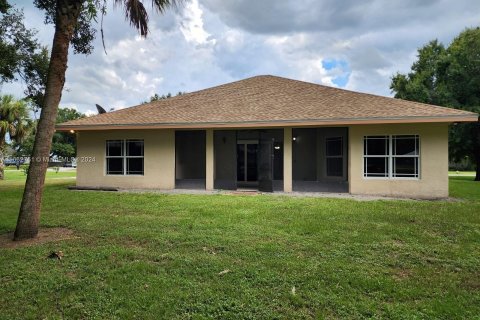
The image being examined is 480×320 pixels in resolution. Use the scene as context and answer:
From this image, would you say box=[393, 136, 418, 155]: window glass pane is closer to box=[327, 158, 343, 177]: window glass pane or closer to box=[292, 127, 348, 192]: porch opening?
box=[292, 127, 348, 192]: porch opening

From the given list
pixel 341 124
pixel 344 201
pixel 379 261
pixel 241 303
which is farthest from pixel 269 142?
pixel 241 303

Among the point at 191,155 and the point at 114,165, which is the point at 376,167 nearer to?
the point at 191,155

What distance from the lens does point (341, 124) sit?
12.0m

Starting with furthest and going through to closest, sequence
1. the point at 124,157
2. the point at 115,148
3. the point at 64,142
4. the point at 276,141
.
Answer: the point at 64,142 < the point at 276,141 < the point at 115,148 < the point at 124,157

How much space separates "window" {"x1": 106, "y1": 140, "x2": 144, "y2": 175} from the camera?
14.6m

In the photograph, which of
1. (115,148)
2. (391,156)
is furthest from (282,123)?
(115,148)

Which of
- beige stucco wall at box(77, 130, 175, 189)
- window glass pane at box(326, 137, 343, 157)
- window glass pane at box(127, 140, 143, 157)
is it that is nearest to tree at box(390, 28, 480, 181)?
window glass pane at box(326, 137, 343, 157)

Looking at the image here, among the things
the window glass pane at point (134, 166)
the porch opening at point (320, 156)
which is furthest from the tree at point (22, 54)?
the porch opening at point (320, 156)

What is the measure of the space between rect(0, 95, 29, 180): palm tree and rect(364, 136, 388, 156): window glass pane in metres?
23.9

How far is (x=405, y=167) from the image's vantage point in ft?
39.8

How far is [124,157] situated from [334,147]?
1037cm

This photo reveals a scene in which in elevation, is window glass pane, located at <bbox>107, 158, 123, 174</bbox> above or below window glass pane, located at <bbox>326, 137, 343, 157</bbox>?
below

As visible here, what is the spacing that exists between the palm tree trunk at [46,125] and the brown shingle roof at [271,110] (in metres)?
7.17

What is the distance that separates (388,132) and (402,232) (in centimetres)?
671
